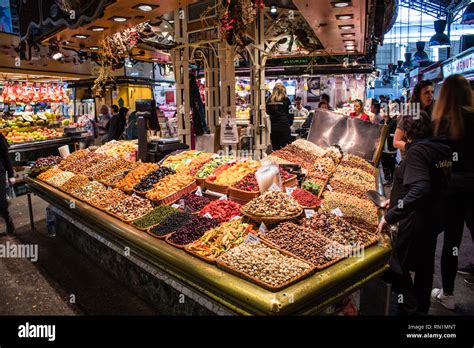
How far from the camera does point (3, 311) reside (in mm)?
3918

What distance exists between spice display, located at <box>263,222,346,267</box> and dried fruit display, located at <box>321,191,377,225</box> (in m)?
0.65

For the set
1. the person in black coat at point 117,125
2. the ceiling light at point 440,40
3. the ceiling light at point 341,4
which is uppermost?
the ceiling light at point 440,40

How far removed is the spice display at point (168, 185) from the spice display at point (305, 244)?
145 cm

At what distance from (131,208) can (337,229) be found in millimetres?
2010

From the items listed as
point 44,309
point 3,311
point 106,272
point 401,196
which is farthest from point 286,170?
point 3,311

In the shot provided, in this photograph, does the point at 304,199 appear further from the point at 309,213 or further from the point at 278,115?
the point at 278,115

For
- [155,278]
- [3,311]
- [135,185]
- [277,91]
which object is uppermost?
[277,91]

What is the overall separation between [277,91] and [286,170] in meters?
4.92

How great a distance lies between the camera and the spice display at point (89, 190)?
4535mm

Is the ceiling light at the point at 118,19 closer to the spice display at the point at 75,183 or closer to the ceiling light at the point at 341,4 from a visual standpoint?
the spice display at the point at 75,183

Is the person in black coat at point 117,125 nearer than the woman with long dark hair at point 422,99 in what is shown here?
No

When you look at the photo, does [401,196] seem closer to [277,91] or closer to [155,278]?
[155,278]

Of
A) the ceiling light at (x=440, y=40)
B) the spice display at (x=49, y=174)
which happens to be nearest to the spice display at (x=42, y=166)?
the spice display at (x=49, y=174)

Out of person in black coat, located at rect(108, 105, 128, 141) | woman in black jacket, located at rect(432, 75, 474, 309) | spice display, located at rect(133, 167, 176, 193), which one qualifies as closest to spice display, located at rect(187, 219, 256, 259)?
spice display, located at rect(133, 167, 176, 193)
